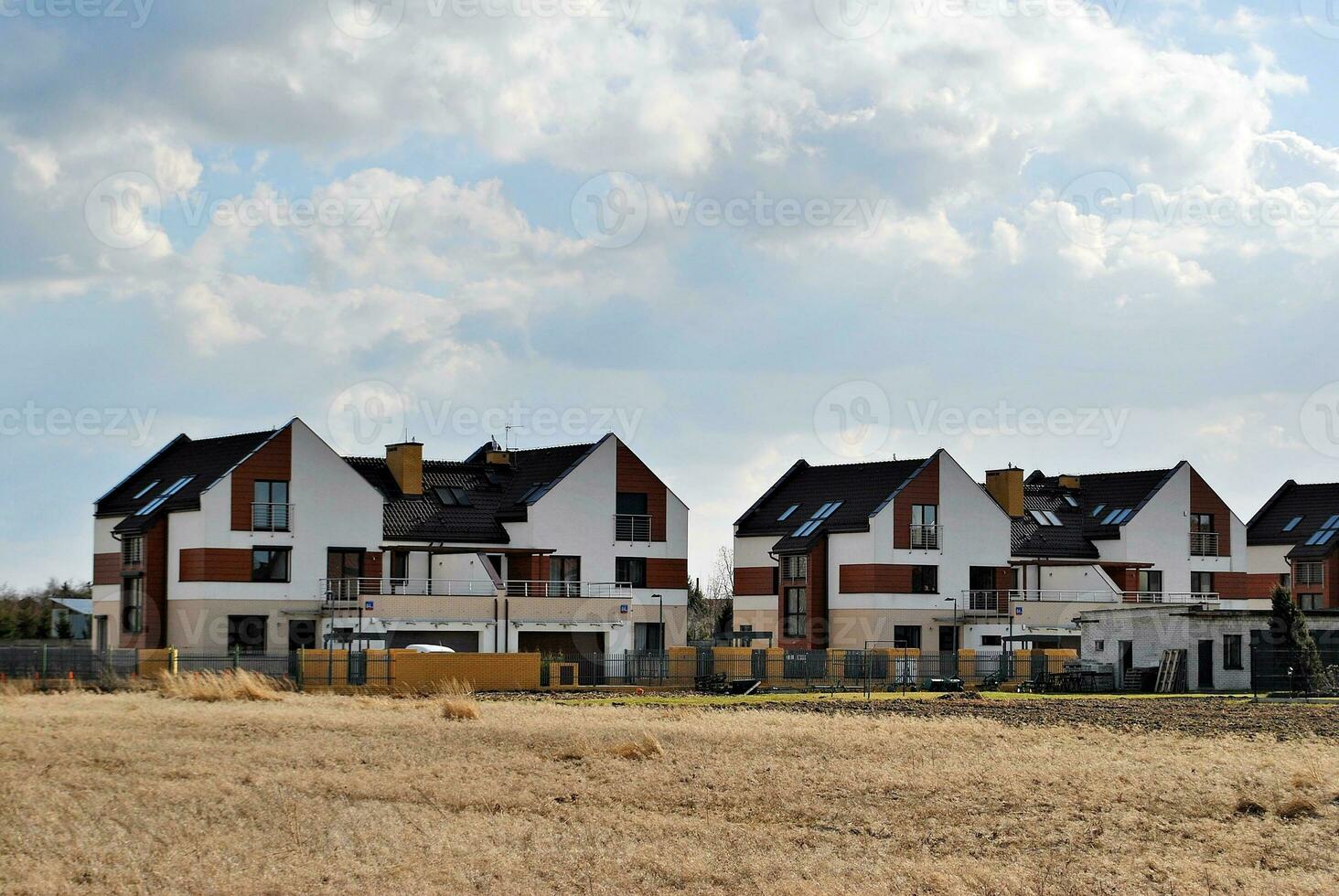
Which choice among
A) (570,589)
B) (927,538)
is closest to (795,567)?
(927,538)

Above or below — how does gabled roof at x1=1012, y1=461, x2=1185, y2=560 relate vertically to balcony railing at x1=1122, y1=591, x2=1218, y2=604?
above

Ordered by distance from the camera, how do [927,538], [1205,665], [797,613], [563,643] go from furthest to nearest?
[797,613] < [927,538] < [563,643] < [1205,665]

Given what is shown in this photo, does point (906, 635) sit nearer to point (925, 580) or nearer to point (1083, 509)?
point (925, 580)

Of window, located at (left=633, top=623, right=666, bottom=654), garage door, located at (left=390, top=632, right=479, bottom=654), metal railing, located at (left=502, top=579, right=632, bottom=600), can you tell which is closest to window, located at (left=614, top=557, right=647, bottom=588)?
metal railing, located at (left=502, top=579, right=632, bottom=600)

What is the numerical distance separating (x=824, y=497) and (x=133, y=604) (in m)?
28.2

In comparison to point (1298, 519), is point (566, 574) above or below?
below

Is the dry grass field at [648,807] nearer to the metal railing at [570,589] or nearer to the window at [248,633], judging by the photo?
the window at [248,633]

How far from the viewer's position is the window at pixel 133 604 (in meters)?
57.2

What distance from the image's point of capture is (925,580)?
6581 centimetres

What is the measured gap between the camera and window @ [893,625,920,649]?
64750 millimetres

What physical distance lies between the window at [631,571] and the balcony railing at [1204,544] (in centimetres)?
2644

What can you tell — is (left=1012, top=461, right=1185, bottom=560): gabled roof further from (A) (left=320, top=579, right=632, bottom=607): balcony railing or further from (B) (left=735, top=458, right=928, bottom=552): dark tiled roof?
(A) (left=320, top=579, right=632, bottom=607): balcony railing

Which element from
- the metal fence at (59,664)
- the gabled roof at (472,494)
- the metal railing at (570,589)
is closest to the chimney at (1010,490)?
the metal railing at (570,589)

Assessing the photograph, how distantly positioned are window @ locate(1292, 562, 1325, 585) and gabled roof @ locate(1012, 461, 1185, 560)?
12.5 meters
